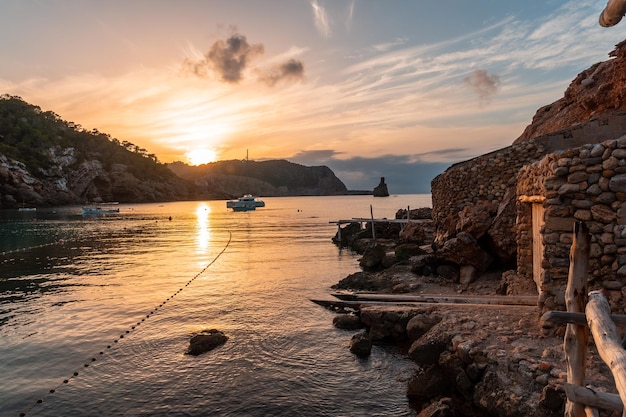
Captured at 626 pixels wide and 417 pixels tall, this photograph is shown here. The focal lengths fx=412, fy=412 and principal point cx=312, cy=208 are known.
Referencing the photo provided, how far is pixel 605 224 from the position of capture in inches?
334

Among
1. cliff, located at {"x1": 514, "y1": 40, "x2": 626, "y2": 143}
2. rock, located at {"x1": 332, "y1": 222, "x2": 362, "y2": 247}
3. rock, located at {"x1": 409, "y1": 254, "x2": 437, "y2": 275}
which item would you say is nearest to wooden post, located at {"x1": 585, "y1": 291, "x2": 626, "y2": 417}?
rock, located at {"x1": 409, "y1": 254, "x2": 437, "y2": 275}

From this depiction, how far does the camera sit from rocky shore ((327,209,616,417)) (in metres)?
7.59

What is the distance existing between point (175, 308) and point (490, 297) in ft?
40.4

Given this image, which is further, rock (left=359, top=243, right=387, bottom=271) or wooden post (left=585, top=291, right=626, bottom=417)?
rock (left=359, top=243, right=387, bottom=271)

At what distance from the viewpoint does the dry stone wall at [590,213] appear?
27.3ft

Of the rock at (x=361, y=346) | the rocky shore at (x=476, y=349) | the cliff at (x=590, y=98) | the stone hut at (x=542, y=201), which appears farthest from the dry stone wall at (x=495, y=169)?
the rock at (x=361, y=346)

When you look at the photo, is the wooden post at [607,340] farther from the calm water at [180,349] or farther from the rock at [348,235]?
the rock at [348,235]

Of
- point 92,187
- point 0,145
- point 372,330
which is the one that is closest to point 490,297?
point 372,330

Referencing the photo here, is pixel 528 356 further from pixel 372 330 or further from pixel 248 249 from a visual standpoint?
pixel 248 249

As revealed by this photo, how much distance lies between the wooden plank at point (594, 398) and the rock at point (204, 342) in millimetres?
10203

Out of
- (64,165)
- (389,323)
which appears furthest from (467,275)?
(64,165)

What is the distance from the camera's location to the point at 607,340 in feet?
12.7

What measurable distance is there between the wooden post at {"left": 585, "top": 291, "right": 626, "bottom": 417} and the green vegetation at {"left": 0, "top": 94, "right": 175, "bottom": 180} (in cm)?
13543

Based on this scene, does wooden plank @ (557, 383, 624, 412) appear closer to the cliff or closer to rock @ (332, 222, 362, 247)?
the cliff
